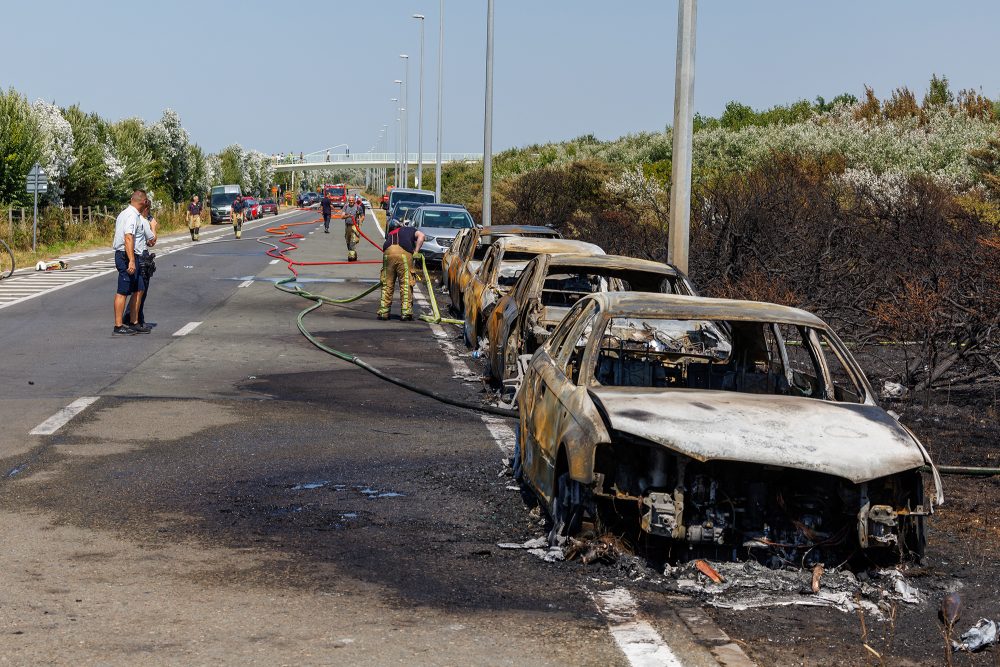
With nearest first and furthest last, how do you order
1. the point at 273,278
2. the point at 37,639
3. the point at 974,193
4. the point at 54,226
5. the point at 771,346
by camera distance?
the point at 37,639 → the point at 771,346 → the point at 974,193 → the point at 273,278 → the point at 54,226

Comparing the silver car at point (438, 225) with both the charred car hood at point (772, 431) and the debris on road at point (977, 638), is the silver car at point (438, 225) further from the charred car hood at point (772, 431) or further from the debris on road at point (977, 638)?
the debris on road at point (977, 638)

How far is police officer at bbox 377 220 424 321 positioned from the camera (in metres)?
18.8

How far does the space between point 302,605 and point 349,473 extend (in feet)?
9.66

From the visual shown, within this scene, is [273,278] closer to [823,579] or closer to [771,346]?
[771,346]

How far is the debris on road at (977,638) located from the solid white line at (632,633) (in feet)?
4.02

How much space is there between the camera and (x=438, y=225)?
103 feet

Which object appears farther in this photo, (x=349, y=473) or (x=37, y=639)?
(x=349, y=473)

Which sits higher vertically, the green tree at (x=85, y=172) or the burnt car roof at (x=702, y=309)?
the green tree at (x=85, y=172)

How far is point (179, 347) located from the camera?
15641 millimetres

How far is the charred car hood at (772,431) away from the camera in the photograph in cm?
576

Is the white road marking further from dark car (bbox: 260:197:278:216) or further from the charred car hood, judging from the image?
dark car (bbox: 260:197:278:216)

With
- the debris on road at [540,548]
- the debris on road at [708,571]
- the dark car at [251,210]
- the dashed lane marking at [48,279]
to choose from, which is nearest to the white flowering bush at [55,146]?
the dashed lane marking at [48,279]

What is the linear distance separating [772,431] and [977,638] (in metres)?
1.34

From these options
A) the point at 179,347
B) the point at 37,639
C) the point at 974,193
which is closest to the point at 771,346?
the point at 37,639
